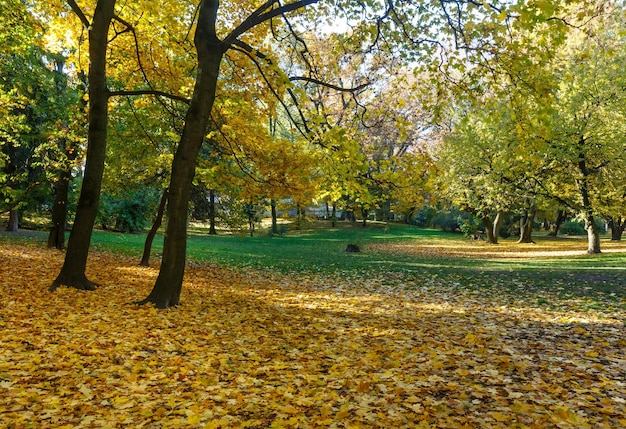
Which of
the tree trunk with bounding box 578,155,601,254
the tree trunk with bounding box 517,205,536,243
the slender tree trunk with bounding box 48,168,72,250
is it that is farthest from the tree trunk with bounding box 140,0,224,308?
the tree trunk with bounding box 517,205,536,243

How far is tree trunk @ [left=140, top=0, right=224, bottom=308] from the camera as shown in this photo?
750cm

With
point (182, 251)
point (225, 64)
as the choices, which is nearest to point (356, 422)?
point (182, 251)

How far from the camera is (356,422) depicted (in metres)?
3.61

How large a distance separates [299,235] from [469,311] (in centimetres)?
2936

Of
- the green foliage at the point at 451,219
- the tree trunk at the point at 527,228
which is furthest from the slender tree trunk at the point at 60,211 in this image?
the green foliage at the point at 451,219

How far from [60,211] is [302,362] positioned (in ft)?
39.1

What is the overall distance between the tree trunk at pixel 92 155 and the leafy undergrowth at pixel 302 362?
0.57 meters

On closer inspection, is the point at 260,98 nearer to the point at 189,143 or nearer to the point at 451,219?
the point at 189,143

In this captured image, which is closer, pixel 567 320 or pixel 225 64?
pixel 567 320

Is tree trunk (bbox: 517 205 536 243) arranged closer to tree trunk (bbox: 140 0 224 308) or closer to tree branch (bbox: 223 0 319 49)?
tree branch (bbox: 223 0 319 49)

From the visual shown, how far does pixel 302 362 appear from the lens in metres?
5.36

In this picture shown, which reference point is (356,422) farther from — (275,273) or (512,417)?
(275,273)

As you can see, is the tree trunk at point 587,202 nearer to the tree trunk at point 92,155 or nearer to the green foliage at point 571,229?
the tree trunk at point 92,155

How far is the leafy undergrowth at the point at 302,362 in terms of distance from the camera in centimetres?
374
